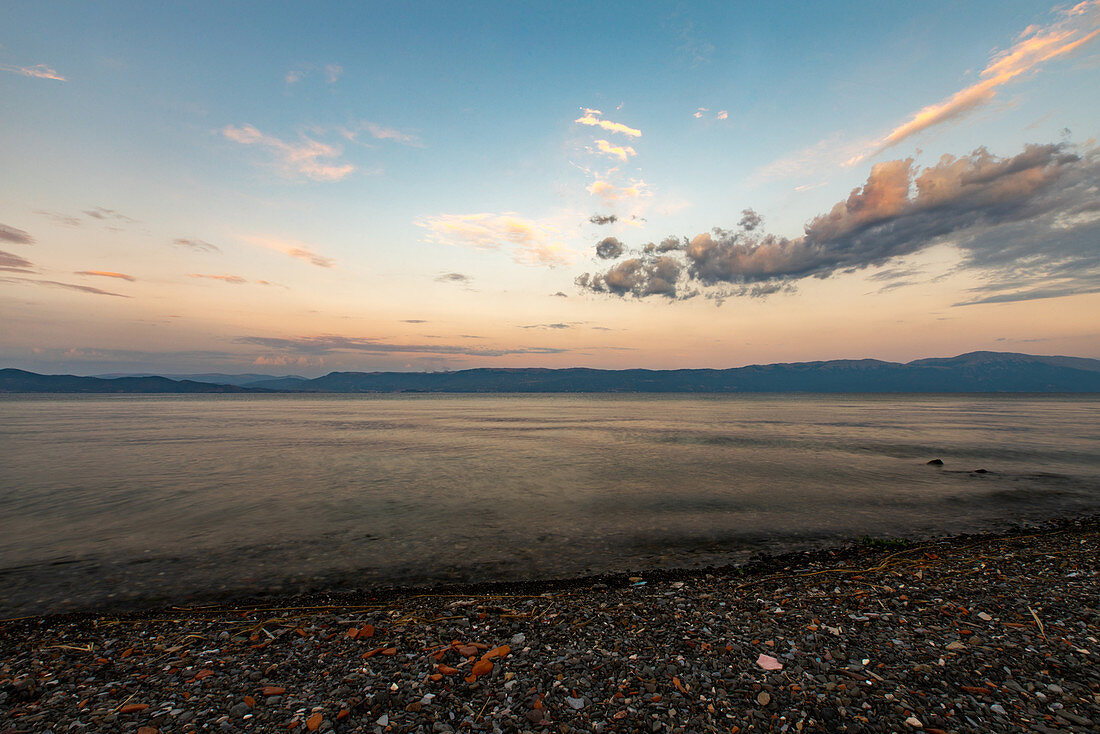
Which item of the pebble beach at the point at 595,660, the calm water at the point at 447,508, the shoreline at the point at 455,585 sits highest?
the pebble beach at the point at 595,660

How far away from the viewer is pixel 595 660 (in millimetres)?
7234

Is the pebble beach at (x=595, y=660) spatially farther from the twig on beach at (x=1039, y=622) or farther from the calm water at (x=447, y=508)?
the calm water at (x=447, y=508)

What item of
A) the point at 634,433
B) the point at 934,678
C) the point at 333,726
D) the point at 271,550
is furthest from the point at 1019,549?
the point at 634,433

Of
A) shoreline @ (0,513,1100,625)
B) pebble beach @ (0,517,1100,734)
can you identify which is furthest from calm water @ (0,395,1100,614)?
pebble beach @ (0,517,1100,734)

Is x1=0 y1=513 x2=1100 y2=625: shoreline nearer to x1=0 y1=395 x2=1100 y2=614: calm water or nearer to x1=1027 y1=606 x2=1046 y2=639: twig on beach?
x1=0 y1=395 x2=1100 y2=614: calm water

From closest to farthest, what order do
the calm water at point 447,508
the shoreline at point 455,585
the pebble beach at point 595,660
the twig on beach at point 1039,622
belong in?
the pebble beach at point 595,660 < the twig on beach at point 1039,622 < the shoreline at point 455,585 < the calm water at point 447,508

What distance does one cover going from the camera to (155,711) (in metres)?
6.11

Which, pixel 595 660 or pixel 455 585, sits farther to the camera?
pixel 455 585

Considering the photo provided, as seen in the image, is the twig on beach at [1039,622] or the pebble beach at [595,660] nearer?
the pebble beach at [595,660]

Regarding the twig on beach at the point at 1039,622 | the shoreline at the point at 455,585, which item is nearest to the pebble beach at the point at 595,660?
the twig on beach at the point at 1039,622

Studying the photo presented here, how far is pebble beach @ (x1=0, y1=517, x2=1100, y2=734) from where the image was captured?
19.3 ft

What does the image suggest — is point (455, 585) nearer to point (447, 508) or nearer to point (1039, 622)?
point (447, 508)

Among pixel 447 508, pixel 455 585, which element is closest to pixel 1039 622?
pixel 455 585

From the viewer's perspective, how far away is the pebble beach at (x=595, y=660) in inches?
231
